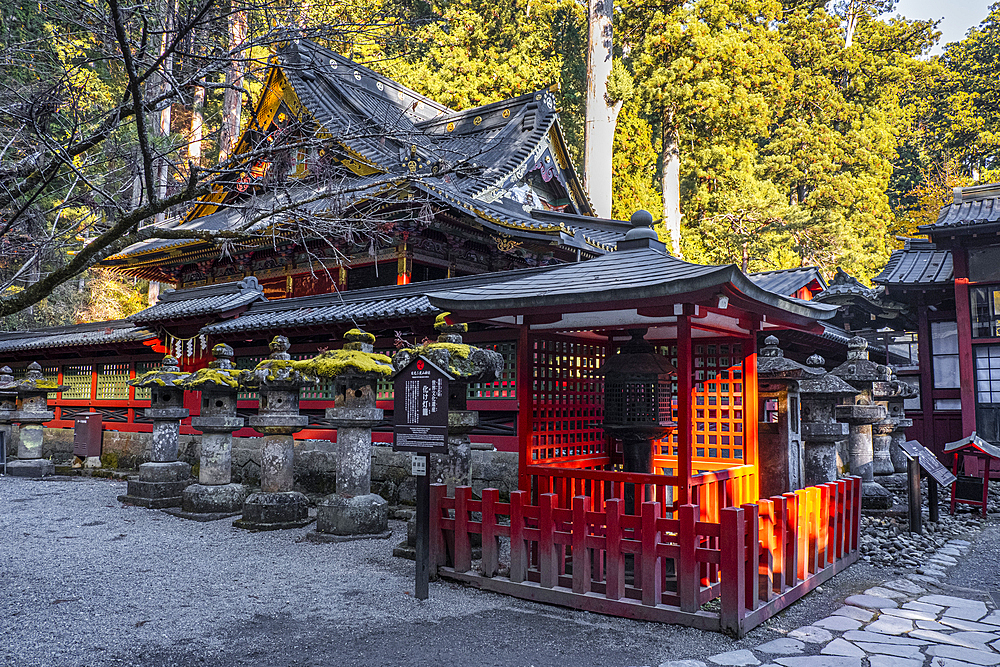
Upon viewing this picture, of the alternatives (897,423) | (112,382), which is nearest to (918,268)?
(897,423)

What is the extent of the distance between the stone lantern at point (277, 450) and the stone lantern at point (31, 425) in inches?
344

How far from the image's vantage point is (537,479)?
723 centimetres

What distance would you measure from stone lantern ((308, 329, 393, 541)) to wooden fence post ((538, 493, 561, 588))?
3.44 meters

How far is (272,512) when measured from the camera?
936 centimetres

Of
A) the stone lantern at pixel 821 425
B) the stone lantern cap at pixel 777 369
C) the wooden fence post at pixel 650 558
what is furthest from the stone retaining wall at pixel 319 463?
the stone lantern at pixel 821 425

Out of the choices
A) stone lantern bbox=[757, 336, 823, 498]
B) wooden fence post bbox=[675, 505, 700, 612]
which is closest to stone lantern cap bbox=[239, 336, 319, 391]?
wooden fence post bbox=[675, 505, 700, 612]

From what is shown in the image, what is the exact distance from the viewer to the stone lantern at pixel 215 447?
1032 centimetres

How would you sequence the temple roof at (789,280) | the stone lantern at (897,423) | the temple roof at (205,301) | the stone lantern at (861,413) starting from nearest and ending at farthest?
the stone lantern at (861,413) → the temple roof at (205,301) → the stone lantern at (897,423) → the temple roof at (789,280)

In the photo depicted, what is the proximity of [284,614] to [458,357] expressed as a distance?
288 cm

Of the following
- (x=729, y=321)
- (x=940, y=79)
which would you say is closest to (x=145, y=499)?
(x=729, y=321)

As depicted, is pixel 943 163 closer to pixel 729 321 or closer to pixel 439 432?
pixel 729 321

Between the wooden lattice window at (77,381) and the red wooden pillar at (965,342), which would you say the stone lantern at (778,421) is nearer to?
the red wooden pillar at (965,342)

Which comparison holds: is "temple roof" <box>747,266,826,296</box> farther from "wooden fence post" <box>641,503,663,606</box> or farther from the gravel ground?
"wooden fence post" <box>641,503,663,606</box>

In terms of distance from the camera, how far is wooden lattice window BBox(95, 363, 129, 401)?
52.2ft
